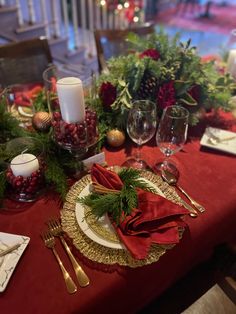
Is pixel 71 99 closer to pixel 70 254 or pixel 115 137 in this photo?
pixel 115 137

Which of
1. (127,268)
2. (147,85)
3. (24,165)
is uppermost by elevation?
(147,85)

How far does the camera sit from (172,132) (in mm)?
795

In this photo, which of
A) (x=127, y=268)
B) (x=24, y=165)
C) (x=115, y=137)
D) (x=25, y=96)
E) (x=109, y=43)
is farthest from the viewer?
(x=109, y=43)

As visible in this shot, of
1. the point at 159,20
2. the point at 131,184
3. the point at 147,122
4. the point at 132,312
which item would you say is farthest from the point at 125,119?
the point at 159,20

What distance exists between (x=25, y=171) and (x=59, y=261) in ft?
0.82

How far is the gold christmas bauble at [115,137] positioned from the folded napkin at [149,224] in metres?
0.26

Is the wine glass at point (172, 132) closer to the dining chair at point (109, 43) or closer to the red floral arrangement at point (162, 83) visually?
the red floral arrangement at point (162, 83)

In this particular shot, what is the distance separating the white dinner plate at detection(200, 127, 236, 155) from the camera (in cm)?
92

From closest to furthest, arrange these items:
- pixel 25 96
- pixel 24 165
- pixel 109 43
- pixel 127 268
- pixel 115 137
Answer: pixel 127 268, pixel 24 165, pixel 115 137, pixel 25 96, pixel 109 43

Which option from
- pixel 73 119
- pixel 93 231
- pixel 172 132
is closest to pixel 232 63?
pixel 172 132

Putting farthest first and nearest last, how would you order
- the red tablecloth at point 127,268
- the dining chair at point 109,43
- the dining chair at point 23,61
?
the dining chair at point 109,43 < the dining chair at point 23,61 < the red tablecloth at point 127,268

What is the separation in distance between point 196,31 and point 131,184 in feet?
16.7

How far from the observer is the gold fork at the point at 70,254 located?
22.1 inches

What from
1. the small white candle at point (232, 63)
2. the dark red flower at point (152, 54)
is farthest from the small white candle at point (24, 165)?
the small white candle at point (232, 63)
